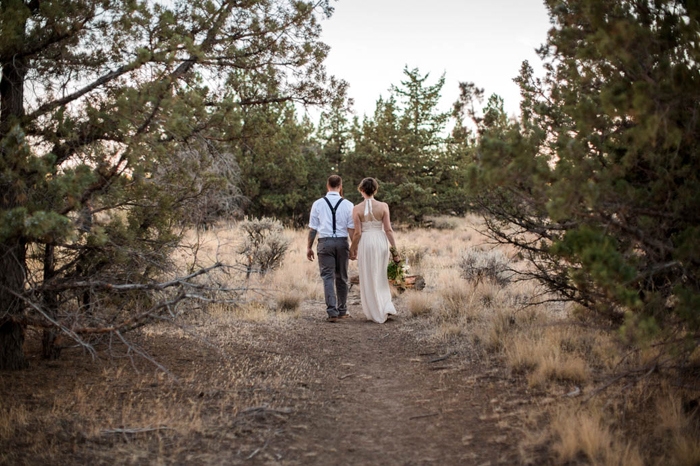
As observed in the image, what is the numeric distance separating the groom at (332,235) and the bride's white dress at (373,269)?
0.27 metres

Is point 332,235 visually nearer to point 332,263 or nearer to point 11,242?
point 332,263

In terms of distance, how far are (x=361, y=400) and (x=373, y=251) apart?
4.23 metres

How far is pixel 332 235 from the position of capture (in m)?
9.16

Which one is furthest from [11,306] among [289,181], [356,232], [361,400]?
[289,181]

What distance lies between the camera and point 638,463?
11.4 feet

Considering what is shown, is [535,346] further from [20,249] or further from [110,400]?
[20,249]

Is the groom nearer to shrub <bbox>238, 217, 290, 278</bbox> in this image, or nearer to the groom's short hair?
the groom's short hair

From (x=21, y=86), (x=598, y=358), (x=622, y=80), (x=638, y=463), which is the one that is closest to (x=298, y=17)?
(x=21, y=86)

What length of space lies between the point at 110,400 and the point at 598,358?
14.5 ft

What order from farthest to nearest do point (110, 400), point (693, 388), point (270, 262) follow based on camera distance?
1. point (270, 262)
2. point (110, 400)
3. point (693, 388)

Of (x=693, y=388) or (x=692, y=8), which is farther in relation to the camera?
(x=693, y=388)

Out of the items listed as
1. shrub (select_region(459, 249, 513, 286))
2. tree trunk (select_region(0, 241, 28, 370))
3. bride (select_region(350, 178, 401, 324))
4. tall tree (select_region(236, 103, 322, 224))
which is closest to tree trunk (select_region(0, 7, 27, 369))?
tree trunk (select_region(0, 241, 28, 370))

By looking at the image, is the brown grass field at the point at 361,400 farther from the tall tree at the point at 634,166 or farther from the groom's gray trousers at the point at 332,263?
the groom's gray trousers at the point at 332,263

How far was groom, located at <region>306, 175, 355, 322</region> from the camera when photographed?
9164mm
